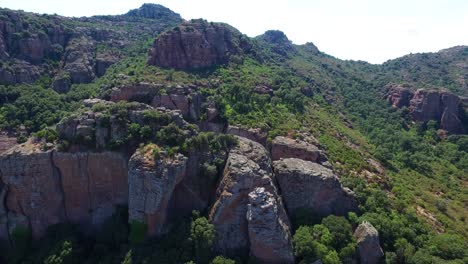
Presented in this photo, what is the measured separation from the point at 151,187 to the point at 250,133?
31.8 m

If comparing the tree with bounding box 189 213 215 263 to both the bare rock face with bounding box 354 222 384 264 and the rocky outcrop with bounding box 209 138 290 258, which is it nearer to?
the rocky outcrop with bounding box 209 138 290 258

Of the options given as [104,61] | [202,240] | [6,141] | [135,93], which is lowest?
[6,141]

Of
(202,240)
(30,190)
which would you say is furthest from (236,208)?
(30,190)

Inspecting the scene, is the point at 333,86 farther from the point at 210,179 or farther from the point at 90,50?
the point at 210,179

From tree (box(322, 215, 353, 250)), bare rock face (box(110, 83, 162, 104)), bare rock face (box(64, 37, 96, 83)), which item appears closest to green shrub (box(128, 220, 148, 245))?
tree (box(322, 215, 353, 250))

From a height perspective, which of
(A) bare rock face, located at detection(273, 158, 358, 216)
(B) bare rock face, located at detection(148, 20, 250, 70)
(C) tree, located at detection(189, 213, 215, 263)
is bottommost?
(C) tree, located at detection(189, 213, 215, 263)

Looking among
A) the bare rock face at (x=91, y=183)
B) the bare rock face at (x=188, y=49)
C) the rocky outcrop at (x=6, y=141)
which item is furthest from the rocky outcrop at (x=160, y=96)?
the bare rock face at (x=188, y=49)

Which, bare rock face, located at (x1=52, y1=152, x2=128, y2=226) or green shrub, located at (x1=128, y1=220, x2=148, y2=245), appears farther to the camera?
bare rock face, located at (x1=52, y1=152, x2=128, y2=226)

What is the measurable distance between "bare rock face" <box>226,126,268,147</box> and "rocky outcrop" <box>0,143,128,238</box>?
93.9 ft

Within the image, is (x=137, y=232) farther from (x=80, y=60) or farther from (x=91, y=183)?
(x=80, y=60)

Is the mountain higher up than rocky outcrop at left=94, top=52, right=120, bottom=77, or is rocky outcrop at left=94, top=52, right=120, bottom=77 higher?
rocky outcrop at left=94, top=52, right=120, bottom=77

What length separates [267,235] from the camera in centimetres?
4878

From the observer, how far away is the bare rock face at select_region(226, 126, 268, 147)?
7739cm

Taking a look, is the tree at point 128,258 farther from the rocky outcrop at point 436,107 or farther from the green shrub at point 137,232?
the rocky outcrop at point 436,107
